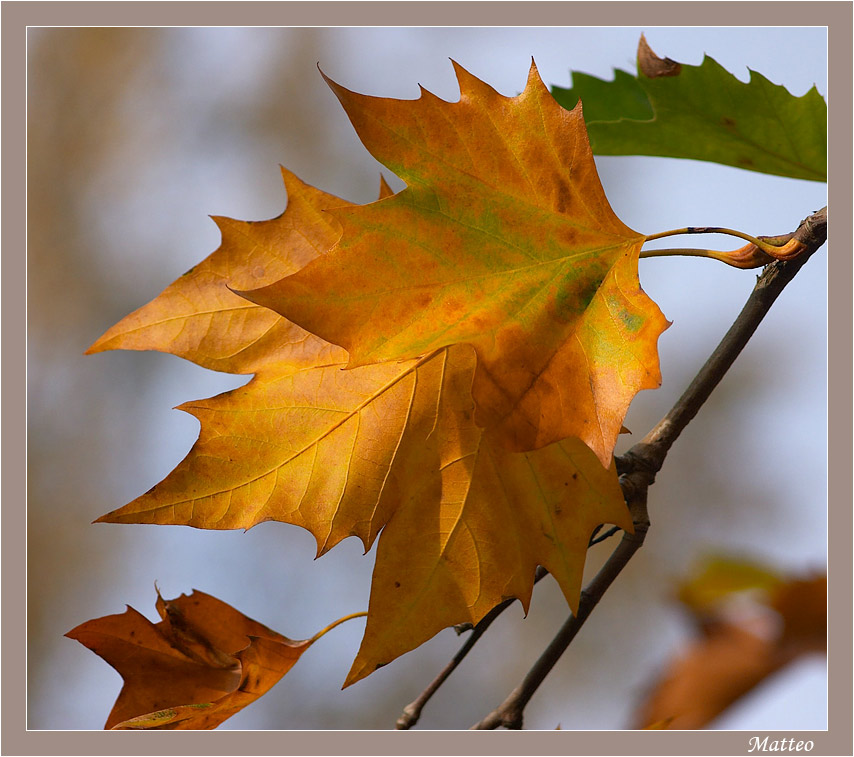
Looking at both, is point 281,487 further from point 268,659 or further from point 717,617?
point 717,617

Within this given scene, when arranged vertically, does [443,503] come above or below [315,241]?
below

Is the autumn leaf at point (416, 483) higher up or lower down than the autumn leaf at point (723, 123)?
lower down

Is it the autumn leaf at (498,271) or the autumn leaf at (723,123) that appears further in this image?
the autumn leaf at (723,123)

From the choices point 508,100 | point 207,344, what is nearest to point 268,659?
point 207,344

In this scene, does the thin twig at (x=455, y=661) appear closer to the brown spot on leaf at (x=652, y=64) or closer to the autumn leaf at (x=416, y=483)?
the autumn leaf at (x=416, y=483)

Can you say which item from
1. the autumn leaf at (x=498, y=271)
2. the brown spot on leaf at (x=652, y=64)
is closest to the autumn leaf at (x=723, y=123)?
the brown spot on leaf at (x=652, y=64)

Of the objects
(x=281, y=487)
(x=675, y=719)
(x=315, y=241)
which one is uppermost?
(x=315, y=241)
